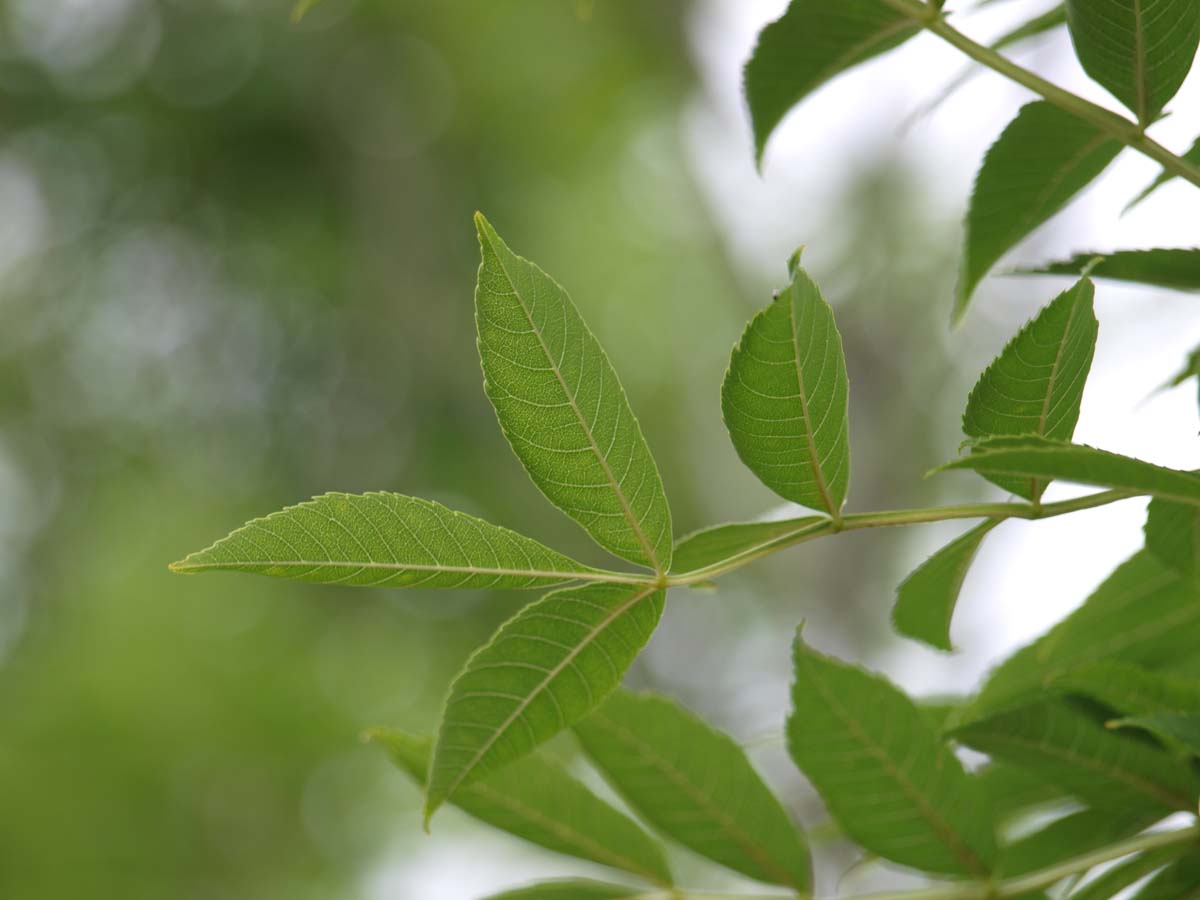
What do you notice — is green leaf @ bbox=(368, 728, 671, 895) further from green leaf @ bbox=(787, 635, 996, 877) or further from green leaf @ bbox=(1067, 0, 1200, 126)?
green leaf @ bbox=(1067, 0, 1200, 126)

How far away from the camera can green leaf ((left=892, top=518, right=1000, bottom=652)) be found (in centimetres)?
25

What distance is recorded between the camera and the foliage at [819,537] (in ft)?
0.65

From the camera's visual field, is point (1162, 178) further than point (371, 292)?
No

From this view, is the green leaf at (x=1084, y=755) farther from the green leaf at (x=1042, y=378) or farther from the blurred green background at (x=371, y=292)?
the blurred green background at (x=371, y=292)

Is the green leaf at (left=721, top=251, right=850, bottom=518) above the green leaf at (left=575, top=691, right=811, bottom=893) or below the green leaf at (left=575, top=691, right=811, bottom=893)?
above

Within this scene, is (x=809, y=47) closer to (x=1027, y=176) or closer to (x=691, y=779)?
(x=1027, y=176)

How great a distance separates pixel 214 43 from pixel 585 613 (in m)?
2.77

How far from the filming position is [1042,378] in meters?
0.20

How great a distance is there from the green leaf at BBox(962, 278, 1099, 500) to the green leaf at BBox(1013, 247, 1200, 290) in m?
0.05

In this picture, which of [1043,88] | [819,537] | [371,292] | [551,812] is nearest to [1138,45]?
[1043,88]

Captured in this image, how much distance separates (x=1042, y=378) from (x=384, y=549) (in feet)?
0.42

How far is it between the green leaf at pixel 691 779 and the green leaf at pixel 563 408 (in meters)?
0.10

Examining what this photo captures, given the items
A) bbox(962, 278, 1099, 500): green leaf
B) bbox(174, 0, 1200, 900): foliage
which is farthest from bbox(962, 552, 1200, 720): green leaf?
bbox(962, 278, 1099, 500): green leaf

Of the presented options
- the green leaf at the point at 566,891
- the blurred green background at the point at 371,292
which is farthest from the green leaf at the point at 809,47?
the blurred green background at the point at 371,292
